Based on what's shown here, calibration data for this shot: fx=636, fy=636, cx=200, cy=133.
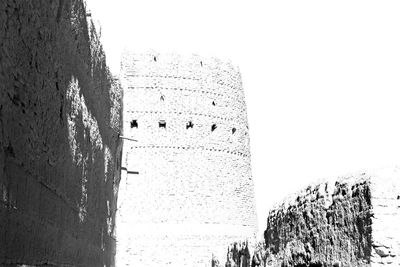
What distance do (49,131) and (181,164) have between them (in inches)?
568

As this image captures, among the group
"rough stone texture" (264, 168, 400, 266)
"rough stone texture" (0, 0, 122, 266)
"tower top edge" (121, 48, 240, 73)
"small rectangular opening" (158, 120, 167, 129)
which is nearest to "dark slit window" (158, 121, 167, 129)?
"small rectangular opening" (158, 120, 167, 129)

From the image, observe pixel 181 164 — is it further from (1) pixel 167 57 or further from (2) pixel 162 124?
(1) pixel 167 57

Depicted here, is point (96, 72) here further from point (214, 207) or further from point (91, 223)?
point (214, 207)

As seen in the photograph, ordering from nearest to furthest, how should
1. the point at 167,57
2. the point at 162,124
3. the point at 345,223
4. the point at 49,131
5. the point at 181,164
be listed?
1. the point at 345,223
2. the point at 49,131
3. the point at 181,164
4. the point at 162,124
5. the point at 167,57

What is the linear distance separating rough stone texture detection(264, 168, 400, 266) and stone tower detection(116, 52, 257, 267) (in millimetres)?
13573

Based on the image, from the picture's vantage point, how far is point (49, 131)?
15.1 feet

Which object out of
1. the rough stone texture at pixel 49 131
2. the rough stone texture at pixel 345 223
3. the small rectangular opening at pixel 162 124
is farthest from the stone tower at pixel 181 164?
the rough stone texture at pixel 345 223

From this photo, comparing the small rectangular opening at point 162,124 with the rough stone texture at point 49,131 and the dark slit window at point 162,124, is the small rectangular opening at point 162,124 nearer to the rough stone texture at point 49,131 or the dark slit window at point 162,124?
the dark slit window at point 162,124

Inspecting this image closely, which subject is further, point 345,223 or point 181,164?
point 181,164

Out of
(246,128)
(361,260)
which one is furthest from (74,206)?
(246,128)

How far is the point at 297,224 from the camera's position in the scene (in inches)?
185

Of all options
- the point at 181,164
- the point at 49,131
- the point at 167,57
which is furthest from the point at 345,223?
the point at 167,57

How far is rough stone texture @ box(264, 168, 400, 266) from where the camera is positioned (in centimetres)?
346

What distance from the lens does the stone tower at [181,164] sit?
61.0ft
